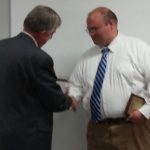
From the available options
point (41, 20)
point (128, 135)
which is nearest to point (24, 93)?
point (41, 20)

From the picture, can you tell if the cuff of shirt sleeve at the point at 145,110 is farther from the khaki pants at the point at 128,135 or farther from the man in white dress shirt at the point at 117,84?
the khaki pants at the point at 128,135

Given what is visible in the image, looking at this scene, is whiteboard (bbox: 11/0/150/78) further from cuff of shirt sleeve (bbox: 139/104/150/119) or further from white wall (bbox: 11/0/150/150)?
cuff of shirt sleeve (bbox: 139/104/150/119)

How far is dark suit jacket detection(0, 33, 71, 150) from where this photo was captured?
1.91 metres

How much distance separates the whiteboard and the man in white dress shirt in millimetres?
154

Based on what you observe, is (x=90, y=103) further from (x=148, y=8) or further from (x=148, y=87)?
(x=148, y=8)

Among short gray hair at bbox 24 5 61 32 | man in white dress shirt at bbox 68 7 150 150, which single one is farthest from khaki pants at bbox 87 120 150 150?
short gray hair at bbox 24 5 61 32

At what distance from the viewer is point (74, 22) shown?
103 inches

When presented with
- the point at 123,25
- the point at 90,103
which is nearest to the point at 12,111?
the point at 90,103

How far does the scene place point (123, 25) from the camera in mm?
2482

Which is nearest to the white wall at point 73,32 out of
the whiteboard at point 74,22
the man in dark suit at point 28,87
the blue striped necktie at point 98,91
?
the whiteboard at point 74,22

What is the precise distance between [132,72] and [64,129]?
0.80 meters

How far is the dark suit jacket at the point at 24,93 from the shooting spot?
1914mm

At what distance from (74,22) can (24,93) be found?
86 cm

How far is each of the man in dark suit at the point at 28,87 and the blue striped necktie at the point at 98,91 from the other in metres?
0.32
